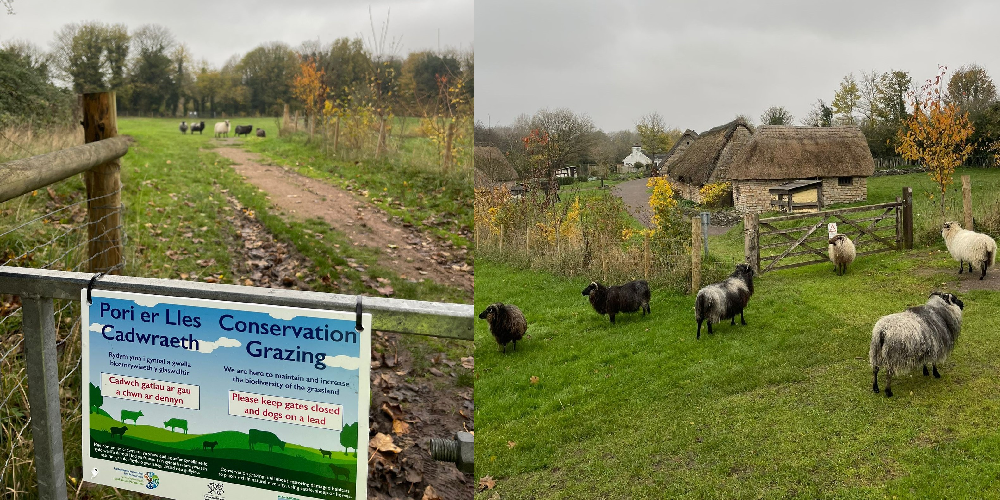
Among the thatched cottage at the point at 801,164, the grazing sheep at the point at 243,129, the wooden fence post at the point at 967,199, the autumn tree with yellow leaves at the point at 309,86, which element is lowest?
the wooden fence post at the point at 967,199

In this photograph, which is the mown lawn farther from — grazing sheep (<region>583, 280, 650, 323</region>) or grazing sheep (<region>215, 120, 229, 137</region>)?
grazing sheep (<region>215, 120, 229, 137</region>)

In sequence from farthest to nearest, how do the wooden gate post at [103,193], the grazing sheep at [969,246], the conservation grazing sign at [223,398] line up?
the wooden gate post at [103,193], the grazing sheep at [969,246], the conservation grazing sign at [223,398]

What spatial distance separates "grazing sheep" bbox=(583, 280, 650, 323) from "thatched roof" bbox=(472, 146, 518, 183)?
61cm

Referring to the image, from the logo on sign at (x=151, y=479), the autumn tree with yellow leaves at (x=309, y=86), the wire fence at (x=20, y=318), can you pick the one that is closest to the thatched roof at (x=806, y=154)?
the logo on sign at (x=151, y=479)

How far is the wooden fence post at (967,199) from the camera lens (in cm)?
239

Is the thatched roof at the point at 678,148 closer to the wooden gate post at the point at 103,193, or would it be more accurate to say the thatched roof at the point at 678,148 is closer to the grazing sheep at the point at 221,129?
the wooden gate post at the point at 103,193

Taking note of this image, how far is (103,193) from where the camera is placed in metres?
4.23

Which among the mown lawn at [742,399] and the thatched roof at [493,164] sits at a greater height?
the thatched roof at [493,164]

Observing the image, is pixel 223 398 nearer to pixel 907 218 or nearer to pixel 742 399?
pixel 742 399

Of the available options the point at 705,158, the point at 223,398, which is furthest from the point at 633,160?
the point at 223,398

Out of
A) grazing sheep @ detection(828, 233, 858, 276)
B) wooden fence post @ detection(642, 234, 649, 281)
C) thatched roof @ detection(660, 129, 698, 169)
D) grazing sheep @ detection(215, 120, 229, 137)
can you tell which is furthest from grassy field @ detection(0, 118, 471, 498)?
grazing sheep @ detection(828, 233, 858, 276)

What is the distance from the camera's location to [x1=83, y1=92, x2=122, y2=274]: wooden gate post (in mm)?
4031

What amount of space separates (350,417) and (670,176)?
1640mm

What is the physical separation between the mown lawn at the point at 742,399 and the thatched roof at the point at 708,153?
496mm
